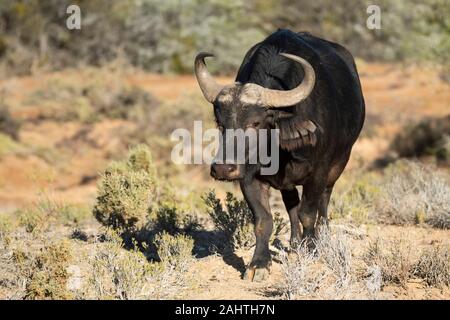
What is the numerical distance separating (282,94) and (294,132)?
1.33ft

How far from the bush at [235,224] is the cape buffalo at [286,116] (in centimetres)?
52

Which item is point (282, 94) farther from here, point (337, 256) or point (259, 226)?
point (337, 256)

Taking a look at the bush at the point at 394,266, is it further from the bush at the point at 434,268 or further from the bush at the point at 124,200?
the bush at the point at 124,200

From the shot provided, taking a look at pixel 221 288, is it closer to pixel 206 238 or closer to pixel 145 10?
pixel 206 238

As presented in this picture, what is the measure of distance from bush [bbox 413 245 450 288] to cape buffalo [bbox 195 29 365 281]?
118 cm

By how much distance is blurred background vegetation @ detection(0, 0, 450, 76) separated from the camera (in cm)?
3073

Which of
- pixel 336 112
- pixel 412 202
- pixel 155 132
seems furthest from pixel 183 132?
pixel 336 112

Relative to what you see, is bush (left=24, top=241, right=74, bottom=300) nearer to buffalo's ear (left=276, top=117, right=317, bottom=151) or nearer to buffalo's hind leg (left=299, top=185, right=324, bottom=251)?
buffalo's ear (left=276, top=117, right=317, bottom=151)

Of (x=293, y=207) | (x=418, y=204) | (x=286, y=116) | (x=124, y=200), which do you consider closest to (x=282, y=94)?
(x=286, y=116)

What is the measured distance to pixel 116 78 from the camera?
23156 millimetres

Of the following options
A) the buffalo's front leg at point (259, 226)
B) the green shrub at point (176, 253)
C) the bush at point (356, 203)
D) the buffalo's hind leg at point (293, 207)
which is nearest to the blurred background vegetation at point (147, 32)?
the bush at point (356, 203)

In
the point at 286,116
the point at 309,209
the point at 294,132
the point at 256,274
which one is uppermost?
the point at 286,116

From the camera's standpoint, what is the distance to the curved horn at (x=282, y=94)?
273 inches

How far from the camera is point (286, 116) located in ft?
23.5
